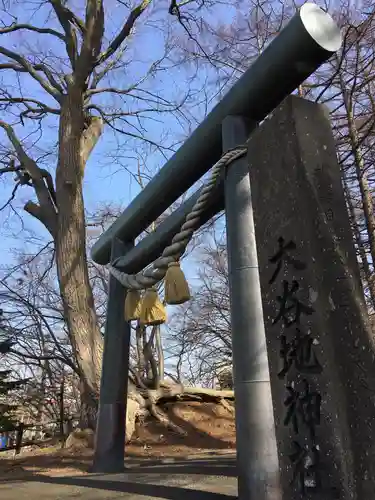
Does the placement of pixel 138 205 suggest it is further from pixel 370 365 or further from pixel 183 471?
pixel 370 365

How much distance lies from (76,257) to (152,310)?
3.65m

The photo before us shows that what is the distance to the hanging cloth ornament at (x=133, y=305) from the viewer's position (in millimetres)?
3492

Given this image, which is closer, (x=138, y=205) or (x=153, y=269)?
(x=153, y=269)

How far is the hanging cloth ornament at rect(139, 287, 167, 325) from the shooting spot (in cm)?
312

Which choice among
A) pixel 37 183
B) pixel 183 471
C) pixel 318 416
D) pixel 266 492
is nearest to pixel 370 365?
pixel 318 416

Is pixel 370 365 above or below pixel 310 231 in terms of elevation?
below

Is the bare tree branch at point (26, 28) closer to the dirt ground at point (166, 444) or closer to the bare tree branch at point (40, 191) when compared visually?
the bare tree branch at point (40, 191)

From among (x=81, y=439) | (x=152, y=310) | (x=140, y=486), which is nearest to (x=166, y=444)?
(x=81, y=439)

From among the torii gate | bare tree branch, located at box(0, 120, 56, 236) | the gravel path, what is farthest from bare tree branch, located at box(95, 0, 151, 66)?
the gravel path

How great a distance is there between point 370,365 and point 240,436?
91cm

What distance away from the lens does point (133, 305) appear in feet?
11.6

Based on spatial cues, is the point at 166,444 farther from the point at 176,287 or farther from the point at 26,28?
the point at 26,28

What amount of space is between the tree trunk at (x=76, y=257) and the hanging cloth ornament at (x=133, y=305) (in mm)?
2835

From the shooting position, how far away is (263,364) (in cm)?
212
